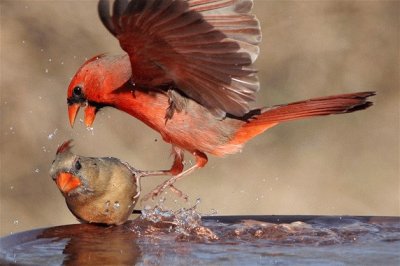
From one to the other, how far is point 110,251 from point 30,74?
14.8 ft

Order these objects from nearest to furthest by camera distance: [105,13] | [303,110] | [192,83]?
[105,13], [192,83], [303,110]

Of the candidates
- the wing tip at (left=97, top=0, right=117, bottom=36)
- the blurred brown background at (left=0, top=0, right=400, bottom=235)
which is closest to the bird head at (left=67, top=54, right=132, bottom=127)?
the wing tip at (left=97, top=0, right=117, bottom=36)

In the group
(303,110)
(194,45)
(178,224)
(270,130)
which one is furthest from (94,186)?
(270,130)

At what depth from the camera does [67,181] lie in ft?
13.8

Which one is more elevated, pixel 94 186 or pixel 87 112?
pixel 87 112

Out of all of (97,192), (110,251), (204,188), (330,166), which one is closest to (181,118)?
(97,192)

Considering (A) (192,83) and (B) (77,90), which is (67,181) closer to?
(B) (77,90)

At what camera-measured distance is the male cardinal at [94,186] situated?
4.23 m

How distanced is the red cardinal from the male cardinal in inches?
12.5

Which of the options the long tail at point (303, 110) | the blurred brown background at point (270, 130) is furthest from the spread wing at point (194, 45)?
the blurred brown background at point (270, 130)

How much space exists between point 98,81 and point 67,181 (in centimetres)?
55

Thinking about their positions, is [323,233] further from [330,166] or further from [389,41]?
[389,41]

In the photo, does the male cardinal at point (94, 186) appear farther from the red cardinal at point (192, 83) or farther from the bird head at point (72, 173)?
the red cardinal at point (192, 83)

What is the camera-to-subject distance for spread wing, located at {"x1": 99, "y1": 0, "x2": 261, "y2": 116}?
422cm
